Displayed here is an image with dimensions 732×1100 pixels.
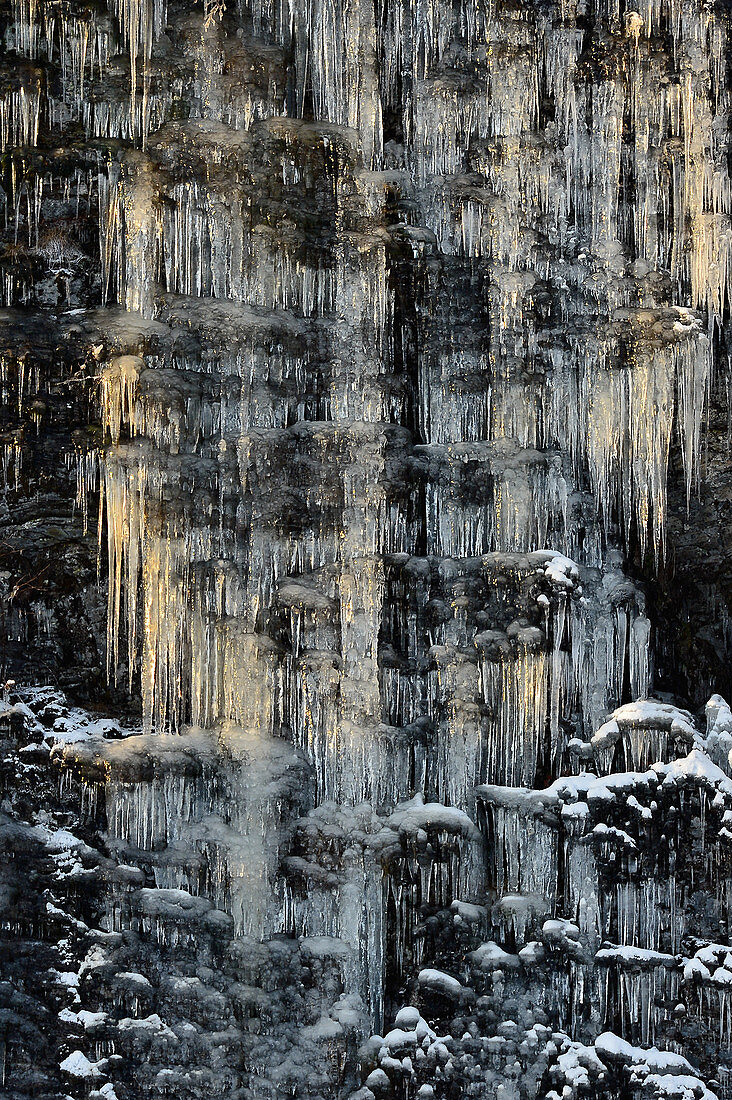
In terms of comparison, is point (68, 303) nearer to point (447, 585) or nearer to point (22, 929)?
point (447, 585)

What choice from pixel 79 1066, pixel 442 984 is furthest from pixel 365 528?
pixel 79 1066

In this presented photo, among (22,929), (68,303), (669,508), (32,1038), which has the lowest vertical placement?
(32,1038)

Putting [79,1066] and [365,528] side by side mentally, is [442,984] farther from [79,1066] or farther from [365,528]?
[365,528]

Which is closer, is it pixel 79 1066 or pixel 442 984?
pixel 442 984

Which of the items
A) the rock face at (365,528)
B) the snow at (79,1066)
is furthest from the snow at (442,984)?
the snow at (79,1066)

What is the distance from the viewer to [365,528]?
855 cm

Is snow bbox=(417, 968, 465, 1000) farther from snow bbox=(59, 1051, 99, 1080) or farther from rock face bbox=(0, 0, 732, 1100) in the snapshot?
snow bbox=(59, 1051, 99, 1080)

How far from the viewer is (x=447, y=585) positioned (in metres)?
8.58

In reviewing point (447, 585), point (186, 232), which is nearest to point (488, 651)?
point (447, 585)

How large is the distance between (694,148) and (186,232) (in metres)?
3.31

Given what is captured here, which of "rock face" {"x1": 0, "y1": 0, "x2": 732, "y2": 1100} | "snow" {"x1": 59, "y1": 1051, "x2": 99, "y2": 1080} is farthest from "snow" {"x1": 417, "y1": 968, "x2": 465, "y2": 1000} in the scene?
"snow" {"x1": 59, "y1": 1051, "x2": 99, "y2": 1080}

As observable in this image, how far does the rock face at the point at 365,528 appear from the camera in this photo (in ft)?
26.6

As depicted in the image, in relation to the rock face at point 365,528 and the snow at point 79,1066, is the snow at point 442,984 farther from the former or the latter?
the snow at point 79,1066

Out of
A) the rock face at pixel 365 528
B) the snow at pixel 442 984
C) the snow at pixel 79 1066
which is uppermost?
the rock face at pixel 365 528
